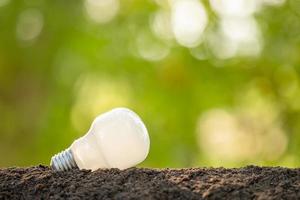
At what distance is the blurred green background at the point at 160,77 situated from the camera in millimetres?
4227

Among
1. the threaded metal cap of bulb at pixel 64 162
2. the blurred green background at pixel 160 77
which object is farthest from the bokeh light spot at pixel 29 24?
the threaded metal cap of bulb at pixel 64 162

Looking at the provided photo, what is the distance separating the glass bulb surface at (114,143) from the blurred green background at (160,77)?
9.77ft

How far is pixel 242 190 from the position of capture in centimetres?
106

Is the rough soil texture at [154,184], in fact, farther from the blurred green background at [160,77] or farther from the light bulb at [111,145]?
the blurred green background at [160,77]

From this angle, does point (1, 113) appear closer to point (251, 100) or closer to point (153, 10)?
point (153, 10)

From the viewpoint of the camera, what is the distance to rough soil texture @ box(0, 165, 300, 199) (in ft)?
3.45

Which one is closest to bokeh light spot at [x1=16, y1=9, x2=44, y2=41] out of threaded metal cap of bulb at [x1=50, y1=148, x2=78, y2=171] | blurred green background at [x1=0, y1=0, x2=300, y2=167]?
blurred green background at [x1=0, y1=0, x2=300, y2=167]

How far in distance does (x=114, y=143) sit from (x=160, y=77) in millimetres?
3068

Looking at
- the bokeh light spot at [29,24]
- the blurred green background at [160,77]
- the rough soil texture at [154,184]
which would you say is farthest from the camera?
the bokeh light spot at [29,24]

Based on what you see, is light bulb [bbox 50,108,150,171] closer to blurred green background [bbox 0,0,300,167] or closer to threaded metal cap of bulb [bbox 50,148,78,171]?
A: threaded metal cap of bulb [bbox 50,148,78,171]

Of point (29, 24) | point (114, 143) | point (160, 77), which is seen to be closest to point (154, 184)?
point (114, 143)

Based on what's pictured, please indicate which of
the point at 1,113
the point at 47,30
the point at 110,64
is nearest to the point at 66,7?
the point at 47,30

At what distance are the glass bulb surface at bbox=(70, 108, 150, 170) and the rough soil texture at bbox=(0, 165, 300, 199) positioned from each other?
4cm

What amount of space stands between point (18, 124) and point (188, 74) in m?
1.10
